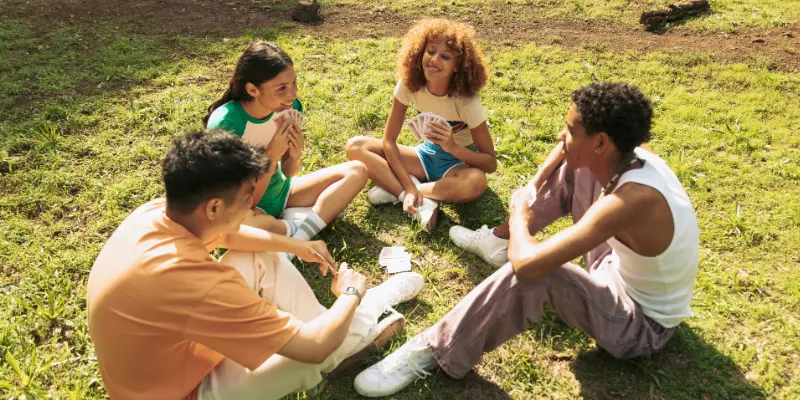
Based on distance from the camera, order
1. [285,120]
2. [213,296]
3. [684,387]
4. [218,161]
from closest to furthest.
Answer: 1. [213,296]
2. [218,161]
3. [684,387]
4. [285,120]

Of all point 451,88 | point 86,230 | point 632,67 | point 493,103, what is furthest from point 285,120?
point 632,67

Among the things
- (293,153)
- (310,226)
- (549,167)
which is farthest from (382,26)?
(549,167)

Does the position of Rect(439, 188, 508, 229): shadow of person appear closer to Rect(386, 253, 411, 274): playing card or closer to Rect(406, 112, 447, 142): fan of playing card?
Rect(386, 253, 411, 274): playing card

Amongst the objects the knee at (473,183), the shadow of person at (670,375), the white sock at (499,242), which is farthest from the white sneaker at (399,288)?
the shadow of person at (670,375)

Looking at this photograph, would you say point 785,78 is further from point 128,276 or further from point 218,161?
point 128,276

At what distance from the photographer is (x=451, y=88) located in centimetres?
402

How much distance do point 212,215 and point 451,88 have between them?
91.3 inches

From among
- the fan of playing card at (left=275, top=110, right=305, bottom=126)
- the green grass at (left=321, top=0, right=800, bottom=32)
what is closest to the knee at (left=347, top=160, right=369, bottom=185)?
the fan of playing card at (left=275, top=110, right=305, bottom=126)

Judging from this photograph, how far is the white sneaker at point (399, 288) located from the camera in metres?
3.29

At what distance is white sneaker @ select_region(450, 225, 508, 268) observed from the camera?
3689 mm

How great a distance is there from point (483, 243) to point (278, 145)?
1536 millimetres

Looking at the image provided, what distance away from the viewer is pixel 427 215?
4.02 metres

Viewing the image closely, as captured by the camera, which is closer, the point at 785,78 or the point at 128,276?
the point at 128,276

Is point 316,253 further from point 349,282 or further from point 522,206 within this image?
point 522,206
